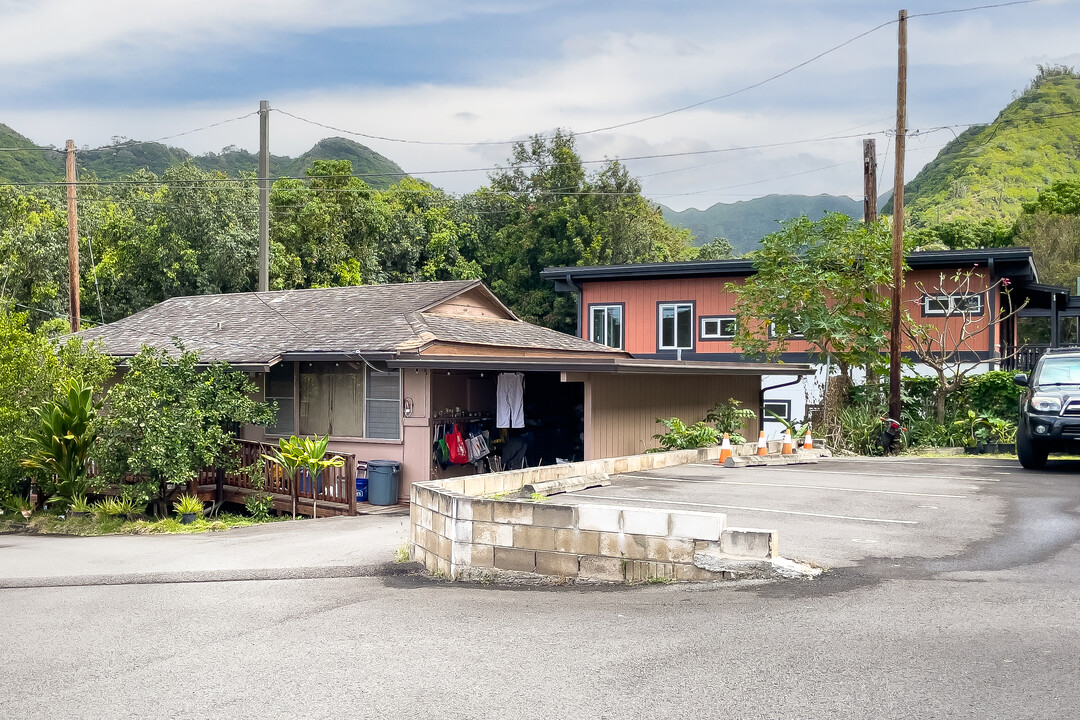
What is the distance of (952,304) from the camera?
90.4 ft

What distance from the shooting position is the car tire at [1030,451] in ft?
54.7

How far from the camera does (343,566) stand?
10578 millimetres

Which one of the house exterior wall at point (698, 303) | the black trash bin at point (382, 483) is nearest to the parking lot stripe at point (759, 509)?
the black trash bin at point (382, 483)

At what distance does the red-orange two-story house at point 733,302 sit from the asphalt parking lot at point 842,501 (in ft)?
27.5

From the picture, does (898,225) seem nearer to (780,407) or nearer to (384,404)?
(780,407)

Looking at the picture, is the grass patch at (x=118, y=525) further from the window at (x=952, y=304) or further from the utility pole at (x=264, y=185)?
the window at (x=952, y=304)

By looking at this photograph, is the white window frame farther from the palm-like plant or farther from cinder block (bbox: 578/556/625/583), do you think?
cinder block (bbox: 578/556/625/583)

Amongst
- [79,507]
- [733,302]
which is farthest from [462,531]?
[733,302]

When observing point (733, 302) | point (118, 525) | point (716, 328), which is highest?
point (733, 302)

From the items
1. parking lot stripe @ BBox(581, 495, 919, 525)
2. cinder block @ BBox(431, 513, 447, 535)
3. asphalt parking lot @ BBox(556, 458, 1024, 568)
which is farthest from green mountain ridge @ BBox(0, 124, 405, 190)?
cinder block @ BBox(431, 513, 447, 535)

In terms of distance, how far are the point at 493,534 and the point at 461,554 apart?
41 cm

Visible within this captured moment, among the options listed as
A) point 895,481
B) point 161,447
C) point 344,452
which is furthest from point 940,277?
point 161,447

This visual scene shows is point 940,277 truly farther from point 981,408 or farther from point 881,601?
point 881,601

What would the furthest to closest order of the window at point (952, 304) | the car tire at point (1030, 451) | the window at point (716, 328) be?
the window at point (716, 328) → the window at point (952, 304) → the car tire at point (1030, 451)
